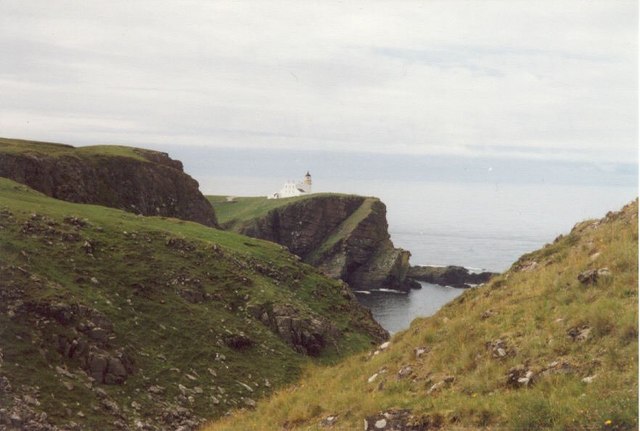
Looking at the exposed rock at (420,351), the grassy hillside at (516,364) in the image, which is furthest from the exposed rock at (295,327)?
the exposed rock at (420,351)

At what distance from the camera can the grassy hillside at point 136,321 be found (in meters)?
27.5

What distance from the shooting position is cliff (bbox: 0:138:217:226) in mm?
70562

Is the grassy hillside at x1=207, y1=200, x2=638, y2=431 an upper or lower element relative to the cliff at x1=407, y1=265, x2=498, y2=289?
upper

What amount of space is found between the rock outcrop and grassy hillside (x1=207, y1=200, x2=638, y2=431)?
142 metres

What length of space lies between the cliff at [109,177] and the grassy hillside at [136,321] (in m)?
17.1

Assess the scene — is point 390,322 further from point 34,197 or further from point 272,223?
point 272,223

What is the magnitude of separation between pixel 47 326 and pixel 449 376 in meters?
21.4

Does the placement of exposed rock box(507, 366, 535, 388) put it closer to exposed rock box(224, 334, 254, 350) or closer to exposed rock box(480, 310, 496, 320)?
exposed rock box(480, 310, 496, 320)

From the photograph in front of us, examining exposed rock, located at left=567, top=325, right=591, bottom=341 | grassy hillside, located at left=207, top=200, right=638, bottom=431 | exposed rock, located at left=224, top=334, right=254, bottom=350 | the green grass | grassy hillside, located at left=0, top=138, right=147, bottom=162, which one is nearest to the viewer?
grassy hillside, located at left=207, top=200, right=638, bottom=431

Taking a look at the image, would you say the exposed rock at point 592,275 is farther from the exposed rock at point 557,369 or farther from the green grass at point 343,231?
the green grass at point 343,231

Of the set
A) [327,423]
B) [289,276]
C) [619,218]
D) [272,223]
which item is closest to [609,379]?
[327,423]

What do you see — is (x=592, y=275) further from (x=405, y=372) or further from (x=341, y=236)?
(x=341, y=236)

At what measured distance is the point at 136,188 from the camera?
85812 millimetres

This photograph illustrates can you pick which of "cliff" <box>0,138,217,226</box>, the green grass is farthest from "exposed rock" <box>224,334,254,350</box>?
the green grass
